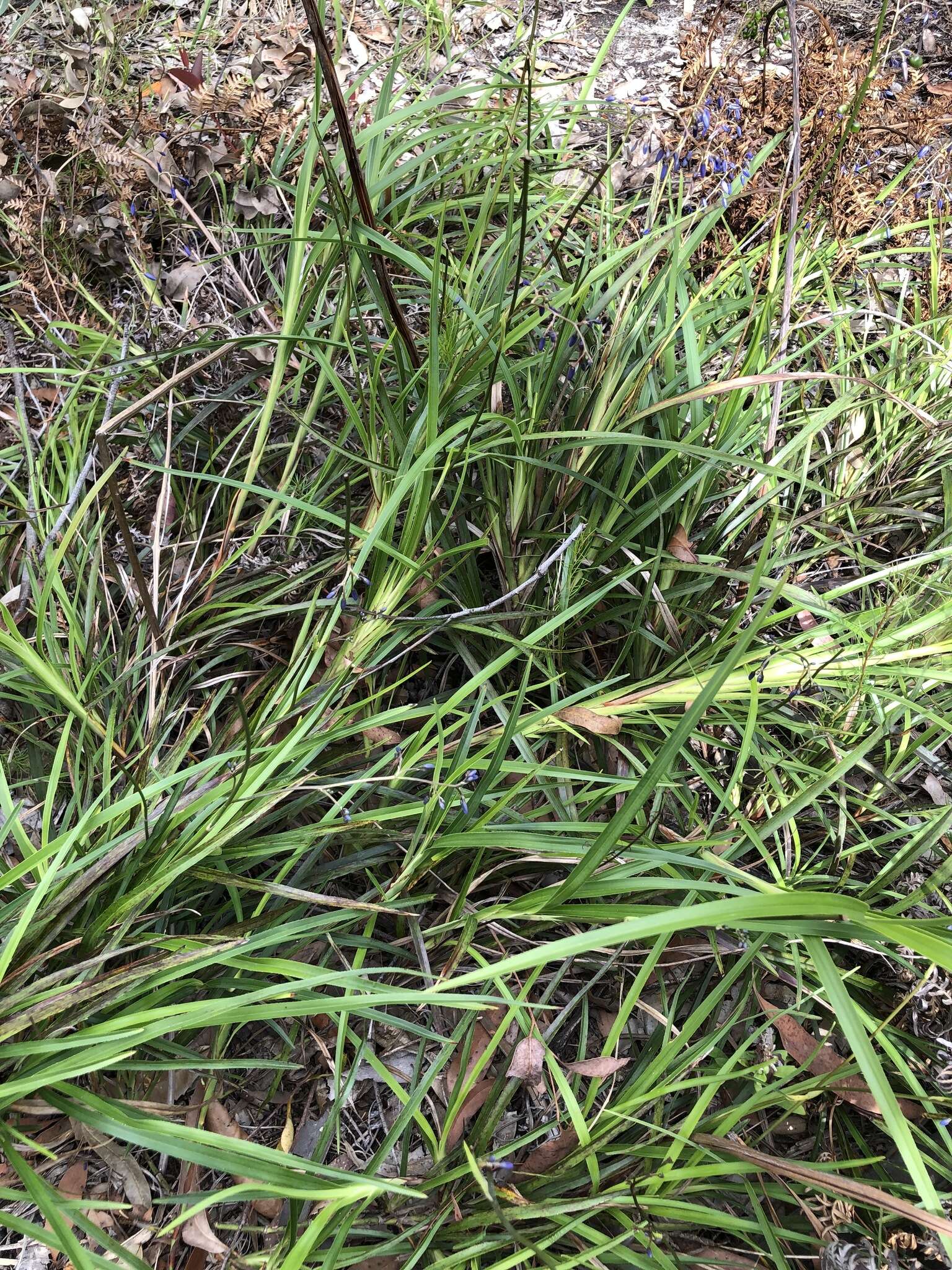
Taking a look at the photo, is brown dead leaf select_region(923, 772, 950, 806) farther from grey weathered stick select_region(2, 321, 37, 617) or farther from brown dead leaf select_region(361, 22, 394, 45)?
brown dead leaf select_region(361, 22, 394, 45)

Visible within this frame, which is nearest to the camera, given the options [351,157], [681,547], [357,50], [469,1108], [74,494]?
[351,157]

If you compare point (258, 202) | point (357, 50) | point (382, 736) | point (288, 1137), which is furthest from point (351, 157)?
point (357, 50)

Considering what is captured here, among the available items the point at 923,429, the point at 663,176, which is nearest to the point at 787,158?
the point at 663,176

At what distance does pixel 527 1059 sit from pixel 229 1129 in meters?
0.48

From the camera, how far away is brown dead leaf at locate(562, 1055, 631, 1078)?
1.24 metres

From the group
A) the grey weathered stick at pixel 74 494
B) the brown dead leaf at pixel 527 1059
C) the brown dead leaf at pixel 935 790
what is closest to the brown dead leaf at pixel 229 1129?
the brown dead leaf at pixel 527 1059

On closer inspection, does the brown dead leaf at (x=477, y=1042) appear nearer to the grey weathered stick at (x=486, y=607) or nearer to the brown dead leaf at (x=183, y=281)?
the grey weathered stick at (x=486, y=607)

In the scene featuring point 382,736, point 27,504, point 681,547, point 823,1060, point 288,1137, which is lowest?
point 823,1060

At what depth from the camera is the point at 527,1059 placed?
46.4 inches

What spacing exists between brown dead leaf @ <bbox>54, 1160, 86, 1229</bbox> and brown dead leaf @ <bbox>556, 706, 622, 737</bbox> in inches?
39.4

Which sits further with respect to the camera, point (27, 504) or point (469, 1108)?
point (27, 504)

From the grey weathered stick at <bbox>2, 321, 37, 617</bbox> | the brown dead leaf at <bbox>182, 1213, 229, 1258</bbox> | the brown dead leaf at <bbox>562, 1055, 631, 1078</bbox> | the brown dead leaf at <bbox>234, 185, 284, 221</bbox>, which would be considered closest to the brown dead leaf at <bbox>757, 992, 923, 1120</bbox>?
the brown dead leaf at <bbox>562, 1055, 631, 1078</bbox>

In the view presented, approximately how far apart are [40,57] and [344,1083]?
281cm

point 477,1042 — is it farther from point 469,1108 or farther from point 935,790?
point 935,790
